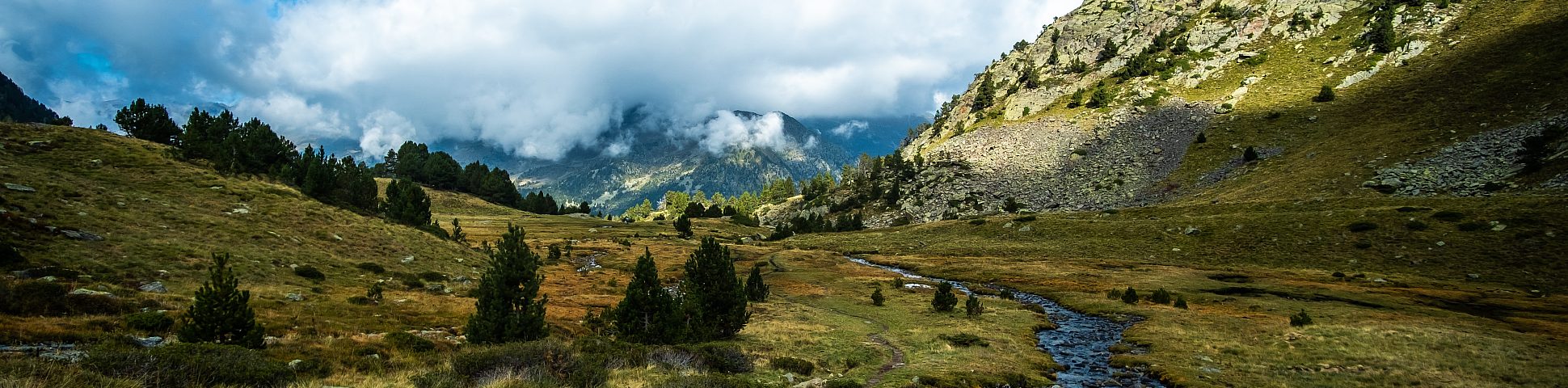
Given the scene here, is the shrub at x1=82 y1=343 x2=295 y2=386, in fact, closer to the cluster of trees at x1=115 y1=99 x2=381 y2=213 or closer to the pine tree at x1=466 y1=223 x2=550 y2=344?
the pine tree at x1=466 y1=223 x2=550 y2=344

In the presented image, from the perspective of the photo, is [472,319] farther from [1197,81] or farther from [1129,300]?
[1197,81]

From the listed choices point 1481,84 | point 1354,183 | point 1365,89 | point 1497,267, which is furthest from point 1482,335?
point 1365,89

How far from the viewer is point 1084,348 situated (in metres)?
29.0

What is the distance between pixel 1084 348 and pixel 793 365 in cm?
1655

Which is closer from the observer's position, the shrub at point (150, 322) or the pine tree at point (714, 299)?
the shrub at point (150, 322)

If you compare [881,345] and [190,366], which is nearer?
[190,366]

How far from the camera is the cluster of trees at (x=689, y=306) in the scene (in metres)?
24.4

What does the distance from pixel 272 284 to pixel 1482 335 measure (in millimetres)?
57963

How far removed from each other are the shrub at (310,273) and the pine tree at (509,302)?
61.2ft

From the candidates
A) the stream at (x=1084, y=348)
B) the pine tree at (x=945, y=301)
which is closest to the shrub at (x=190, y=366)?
the stream at (x=1084, y=348)

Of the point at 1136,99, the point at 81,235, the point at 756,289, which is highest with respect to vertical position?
the point at 1136,99

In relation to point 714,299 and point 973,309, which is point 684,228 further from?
point 714,299

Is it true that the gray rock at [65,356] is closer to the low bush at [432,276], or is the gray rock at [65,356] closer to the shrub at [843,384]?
the shrub at [843,384]

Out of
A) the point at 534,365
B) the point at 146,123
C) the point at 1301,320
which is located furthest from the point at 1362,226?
the point at 146,123
